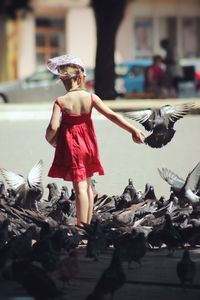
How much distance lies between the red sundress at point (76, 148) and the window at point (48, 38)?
31407mm

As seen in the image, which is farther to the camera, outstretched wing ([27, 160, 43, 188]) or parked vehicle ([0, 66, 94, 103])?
parked vehicle ([0, 66, 94, 103])

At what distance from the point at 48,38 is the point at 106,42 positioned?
24471 millimetres

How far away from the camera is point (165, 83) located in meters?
23.2

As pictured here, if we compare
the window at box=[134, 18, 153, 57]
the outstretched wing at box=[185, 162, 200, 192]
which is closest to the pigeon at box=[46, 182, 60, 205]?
the outstretched wing at box=[185, 162, 200, 192]

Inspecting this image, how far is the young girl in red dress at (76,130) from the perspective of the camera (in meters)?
7.14

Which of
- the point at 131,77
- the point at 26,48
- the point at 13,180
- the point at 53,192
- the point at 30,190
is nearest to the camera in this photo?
the point at 30,190

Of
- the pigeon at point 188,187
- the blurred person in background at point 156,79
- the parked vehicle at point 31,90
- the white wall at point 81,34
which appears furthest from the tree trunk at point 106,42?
the white wall at point 81,34

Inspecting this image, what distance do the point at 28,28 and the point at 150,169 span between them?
29.0 metres

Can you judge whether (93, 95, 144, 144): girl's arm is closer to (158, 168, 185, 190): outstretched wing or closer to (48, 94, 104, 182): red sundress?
(48, 94, 104, 182): red sundress

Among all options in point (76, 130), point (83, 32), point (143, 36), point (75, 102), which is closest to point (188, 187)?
point (76, 130)

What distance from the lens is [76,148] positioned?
723 cm

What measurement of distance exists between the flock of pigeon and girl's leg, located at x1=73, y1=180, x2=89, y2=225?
0.40 feet

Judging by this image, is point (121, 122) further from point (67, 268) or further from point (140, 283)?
point (67, 268)

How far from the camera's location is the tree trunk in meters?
14.2
